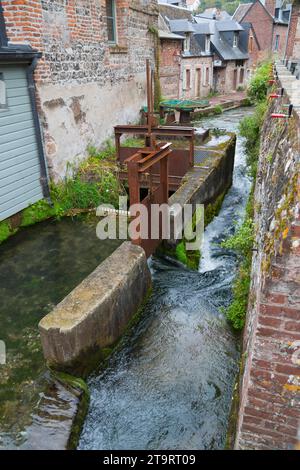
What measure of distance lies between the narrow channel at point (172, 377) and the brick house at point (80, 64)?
13.7 ft

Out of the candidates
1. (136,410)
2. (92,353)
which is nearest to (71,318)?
(92,353)

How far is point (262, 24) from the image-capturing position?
34.0 meters

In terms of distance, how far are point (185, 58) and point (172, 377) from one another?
949 inches

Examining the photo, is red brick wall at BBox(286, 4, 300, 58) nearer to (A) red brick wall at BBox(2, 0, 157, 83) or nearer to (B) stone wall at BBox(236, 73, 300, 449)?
(A) red brick wall at BBox(2, 0, 157, 83)

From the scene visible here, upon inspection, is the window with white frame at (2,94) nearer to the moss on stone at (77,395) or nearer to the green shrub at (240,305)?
the moss on stone at (77,395)

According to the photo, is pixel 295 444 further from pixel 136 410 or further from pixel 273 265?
pixel 136 410

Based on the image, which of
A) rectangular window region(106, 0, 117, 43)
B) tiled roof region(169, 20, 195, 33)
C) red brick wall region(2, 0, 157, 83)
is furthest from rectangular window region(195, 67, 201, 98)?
rectangular window region(106, 0, 117, 43)

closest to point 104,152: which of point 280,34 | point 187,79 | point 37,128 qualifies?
point 37,128

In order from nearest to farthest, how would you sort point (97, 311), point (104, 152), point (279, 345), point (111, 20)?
point (279, 345) → point (97, 311) → point (104, 152) → point (111, 20)

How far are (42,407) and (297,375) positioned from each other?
7.30 ft

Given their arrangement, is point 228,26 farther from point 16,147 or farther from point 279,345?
point 279,345

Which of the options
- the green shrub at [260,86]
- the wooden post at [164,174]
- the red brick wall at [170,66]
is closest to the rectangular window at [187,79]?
the red brick wall at [170,66]

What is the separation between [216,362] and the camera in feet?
13.2
